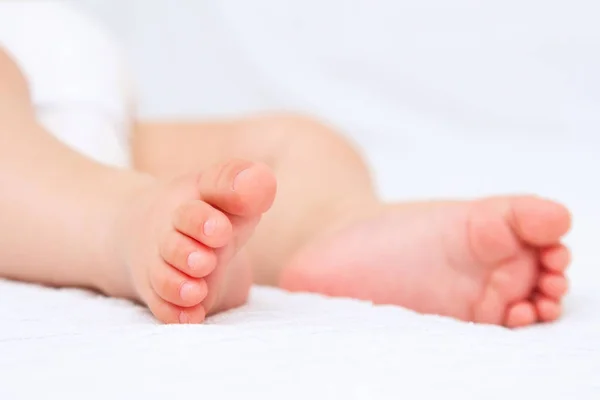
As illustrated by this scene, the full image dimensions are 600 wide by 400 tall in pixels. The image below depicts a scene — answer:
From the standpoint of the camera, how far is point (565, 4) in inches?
68.2

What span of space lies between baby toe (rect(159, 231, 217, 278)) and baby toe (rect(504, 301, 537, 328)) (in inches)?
10.4

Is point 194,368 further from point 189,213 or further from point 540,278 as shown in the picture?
point 540,278

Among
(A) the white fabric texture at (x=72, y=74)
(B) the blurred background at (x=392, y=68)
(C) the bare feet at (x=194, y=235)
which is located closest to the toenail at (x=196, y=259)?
(C) the bare feet at (x=194, y=235)

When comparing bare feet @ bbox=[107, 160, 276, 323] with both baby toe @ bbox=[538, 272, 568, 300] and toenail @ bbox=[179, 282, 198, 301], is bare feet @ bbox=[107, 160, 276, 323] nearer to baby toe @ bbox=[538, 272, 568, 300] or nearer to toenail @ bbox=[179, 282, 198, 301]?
toenail @ bbox=[179, 282, 198, 301]

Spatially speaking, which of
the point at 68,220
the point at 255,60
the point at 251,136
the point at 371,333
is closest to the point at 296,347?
the point at 371,333

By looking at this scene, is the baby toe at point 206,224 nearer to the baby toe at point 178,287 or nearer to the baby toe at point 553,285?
the baby toe at point 178,287

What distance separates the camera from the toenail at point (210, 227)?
58cm

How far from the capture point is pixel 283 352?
1.75ft

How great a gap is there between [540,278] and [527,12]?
43.3 inches

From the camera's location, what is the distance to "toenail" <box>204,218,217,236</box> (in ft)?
1.91

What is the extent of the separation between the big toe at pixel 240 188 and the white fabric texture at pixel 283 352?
0.25 ft

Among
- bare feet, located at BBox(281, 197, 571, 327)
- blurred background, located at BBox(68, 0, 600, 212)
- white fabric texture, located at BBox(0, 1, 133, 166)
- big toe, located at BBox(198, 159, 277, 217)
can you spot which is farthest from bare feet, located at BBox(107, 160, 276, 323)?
blurred background, located at BBox(68, 0, 600, 212)

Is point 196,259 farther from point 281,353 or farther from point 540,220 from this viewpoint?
point 540,220

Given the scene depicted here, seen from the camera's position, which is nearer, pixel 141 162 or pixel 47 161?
pixel 47 161
